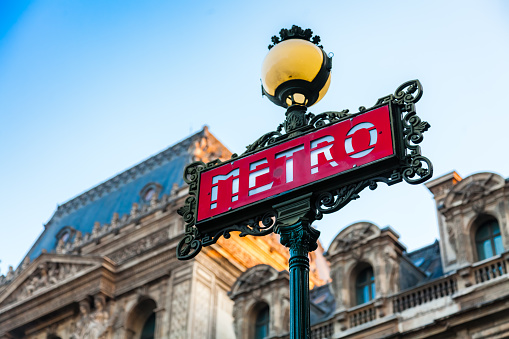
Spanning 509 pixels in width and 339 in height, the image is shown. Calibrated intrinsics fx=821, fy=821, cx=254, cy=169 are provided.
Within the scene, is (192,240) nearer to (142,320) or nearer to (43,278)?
(142,320)

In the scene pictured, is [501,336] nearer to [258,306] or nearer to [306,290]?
[258,306]

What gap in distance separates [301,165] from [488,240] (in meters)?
18.3

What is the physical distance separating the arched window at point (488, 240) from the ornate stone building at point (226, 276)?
1.5 inches

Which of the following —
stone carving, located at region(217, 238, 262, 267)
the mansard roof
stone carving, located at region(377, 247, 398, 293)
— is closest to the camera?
stone carving, located at region(377, 247, 398, 293)

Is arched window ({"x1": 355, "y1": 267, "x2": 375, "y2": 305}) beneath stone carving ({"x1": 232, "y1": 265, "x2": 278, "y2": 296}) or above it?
beneath

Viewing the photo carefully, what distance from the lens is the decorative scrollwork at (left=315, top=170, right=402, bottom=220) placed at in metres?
8.02

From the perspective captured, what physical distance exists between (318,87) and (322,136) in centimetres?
85

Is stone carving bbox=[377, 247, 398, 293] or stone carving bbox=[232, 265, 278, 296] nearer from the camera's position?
stone carving bbox=[377, 247, 398, 293]

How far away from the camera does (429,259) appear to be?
1166 inches

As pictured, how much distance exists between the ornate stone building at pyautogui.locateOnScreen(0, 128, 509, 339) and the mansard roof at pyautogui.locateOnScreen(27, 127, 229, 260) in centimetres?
8

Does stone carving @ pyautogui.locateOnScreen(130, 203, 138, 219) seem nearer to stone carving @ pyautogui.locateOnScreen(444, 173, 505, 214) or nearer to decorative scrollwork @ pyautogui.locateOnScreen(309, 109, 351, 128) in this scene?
stone carving @ pyautogui.locateOnScreen(444, 173, 505, 214)

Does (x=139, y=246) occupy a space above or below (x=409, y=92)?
above

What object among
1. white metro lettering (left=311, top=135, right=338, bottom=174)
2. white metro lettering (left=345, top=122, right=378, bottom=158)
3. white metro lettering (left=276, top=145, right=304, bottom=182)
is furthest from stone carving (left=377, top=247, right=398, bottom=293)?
white metro lettering (left=345, top=122, right=378, bottom=158)

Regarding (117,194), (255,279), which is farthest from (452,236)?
(117,194)
